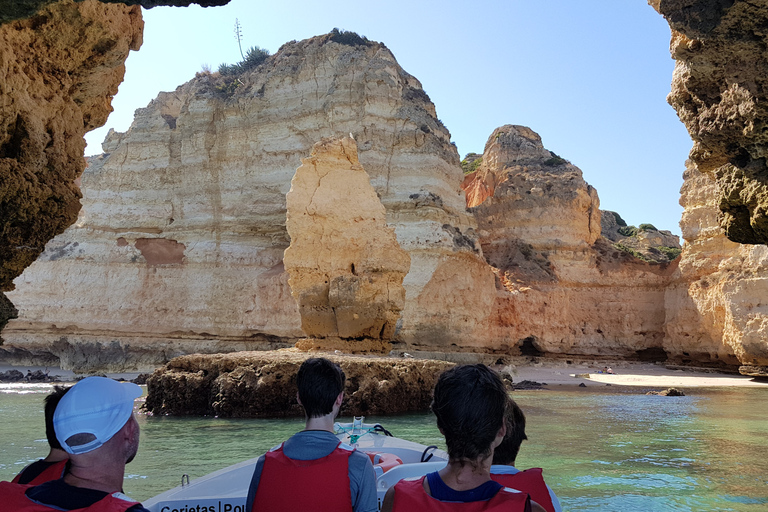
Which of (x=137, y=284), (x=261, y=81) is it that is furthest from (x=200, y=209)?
(x=261, y=81)

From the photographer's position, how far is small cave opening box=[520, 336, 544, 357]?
29031 millimetres

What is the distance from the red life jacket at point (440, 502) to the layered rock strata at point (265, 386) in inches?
314

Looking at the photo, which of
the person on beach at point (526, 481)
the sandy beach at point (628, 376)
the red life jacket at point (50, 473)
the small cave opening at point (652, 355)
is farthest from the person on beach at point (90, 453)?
the small cave opening at point (652, 355)

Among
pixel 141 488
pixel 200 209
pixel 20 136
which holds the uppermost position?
pixel 200 209

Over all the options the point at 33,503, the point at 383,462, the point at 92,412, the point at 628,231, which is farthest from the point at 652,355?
the point at 33,503

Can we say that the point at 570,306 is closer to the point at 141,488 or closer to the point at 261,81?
the point at 261,81

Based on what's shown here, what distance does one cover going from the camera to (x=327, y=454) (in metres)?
2.48

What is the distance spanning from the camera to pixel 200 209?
2759 cm

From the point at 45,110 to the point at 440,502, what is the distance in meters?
5.13

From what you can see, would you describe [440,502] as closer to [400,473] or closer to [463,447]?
[463,447]

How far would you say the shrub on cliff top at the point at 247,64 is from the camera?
33.3 meters

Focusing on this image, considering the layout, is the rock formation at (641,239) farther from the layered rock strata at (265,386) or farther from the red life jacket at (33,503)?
the red life jacket at (33,503)

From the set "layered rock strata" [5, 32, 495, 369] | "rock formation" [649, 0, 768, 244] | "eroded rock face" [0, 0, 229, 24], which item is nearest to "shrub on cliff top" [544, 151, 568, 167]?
"layered rock strata" [5, 32, 495, 369]

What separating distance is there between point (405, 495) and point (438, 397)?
321mm
